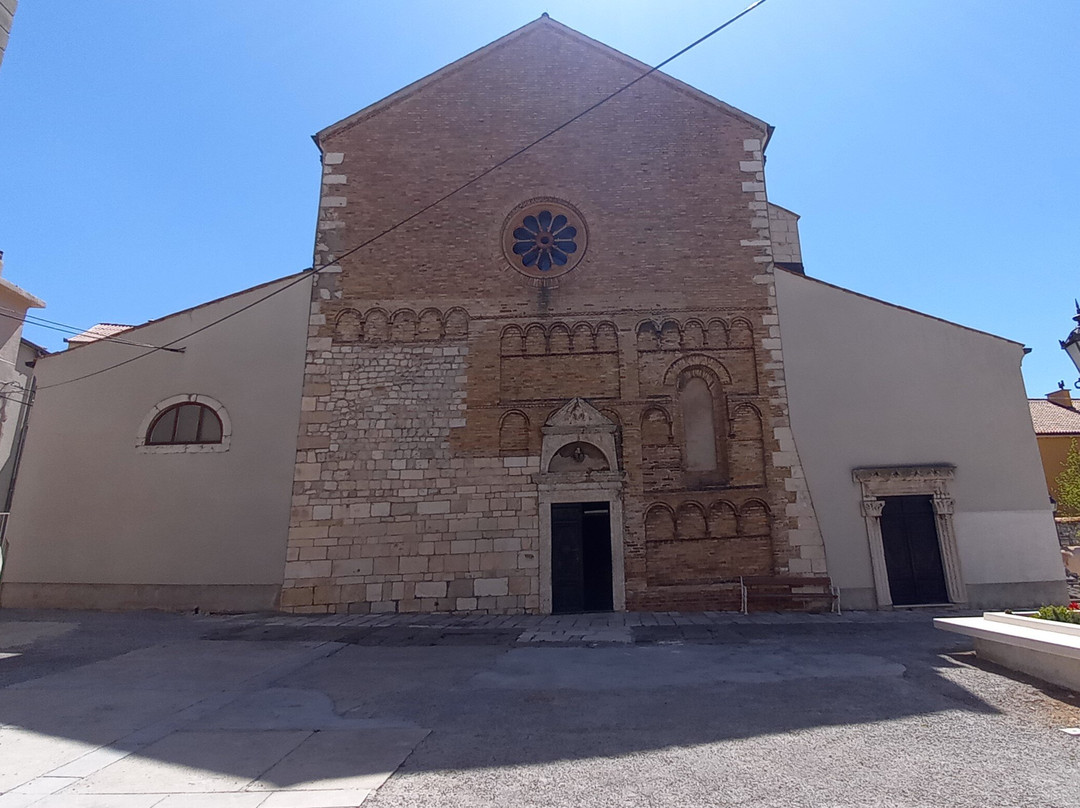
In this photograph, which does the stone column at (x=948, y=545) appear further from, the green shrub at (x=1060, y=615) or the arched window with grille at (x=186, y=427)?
the arched window with grille at (x=186, y=427)

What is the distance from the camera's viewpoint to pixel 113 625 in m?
9.05

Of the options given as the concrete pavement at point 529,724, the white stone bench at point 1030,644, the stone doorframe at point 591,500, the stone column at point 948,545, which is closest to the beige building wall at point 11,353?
the concrete pavement at point 529,724

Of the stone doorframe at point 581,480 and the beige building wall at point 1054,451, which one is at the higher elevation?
the beige building wall at point 1054,451

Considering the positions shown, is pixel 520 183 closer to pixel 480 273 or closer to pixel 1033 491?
pixel 480 273

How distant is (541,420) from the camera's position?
445 inches

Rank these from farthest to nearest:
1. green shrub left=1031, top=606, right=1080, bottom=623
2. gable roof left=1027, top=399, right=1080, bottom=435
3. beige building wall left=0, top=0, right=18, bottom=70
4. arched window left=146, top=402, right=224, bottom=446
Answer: gable roof left=1027, top=399, right=1080, bottom=435 → arched window left=146, top=402, right=224, bottom=446 → green shrub left=1031, top=606, right=1080, bottom=623 → beige building wall left=0, top=0, right=18, bottom=70

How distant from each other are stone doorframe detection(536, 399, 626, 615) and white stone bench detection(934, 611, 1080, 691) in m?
5.14

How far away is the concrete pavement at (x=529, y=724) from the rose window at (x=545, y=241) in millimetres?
7600

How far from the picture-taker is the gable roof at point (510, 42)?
1266 cm

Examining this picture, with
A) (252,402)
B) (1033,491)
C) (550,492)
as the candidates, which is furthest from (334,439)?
(1033,491)

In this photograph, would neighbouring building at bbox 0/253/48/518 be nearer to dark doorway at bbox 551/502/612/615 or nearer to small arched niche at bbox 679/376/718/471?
dark doorway at bbox 551/502/612/615

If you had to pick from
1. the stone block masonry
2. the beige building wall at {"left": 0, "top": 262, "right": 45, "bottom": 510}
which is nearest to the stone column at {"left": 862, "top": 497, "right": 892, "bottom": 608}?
the stone block masonry

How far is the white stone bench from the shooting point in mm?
4953

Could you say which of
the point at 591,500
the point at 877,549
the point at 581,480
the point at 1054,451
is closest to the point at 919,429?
the point at 877,549
